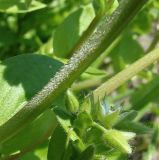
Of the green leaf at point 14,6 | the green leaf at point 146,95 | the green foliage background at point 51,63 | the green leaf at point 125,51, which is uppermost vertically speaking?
the green leaf at point 14,6

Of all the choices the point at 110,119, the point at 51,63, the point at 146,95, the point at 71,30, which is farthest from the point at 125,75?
the point at 146,95

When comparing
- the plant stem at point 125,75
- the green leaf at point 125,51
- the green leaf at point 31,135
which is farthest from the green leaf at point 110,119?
the green leaf at point 125,51

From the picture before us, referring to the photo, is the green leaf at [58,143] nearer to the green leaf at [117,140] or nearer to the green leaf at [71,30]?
the green leaf at [117,140]

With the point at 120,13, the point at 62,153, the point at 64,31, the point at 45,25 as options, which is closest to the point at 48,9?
the point at 45,25

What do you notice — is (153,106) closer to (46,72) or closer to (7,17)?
(7,17)

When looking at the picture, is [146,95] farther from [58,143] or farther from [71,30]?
[58,143]

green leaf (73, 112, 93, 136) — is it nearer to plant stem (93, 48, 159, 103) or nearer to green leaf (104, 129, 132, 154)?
green leaf (104, 129, 132, 154)
